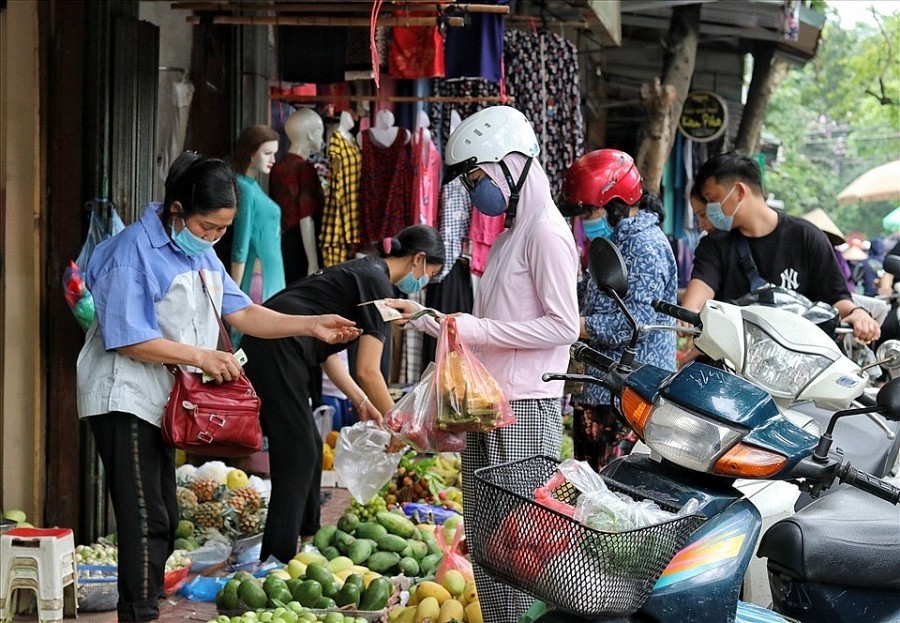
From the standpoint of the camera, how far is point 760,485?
426cm

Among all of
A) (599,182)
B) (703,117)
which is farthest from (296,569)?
(703,117)

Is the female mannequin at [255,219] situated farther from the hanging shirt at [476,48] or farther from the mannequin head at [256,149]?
the hanging shirt at [476,48]

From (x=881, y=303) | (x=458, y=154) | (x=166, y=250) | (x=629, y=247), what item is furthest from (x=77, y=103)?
(x=881, y=303)

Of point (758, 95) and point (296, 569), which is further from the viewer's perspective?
point (758, 95)

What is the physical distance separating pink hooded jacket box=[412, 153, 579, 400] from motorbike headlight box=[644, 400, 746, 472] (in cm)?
153

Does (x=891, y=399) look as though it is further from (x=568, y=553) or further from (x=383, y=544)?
(x=383, y=544)

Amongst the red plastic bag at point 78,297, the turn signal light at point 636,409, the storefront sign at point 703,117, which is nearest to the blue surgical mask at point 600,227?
the turn signal light at point 636,409

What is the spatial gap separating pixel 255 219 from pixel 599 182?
129 inches

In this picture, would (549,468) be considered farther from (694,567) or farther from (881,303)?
(881,303)

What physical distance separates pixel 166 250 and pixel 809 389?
8.52 feet

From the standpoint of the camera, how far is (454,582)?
16.7 ft

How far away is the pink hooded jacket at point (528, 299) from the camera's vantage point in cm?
429

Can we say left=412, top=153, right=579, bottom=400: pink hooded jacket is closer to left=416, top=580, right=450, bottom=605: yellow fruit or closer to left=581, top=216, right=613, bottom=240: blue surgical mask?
left=581, top=216, right=613, bottom=240: blue surgical mask

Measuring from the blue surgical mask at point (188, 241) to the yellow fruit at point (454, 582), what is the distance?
1.76 metres
